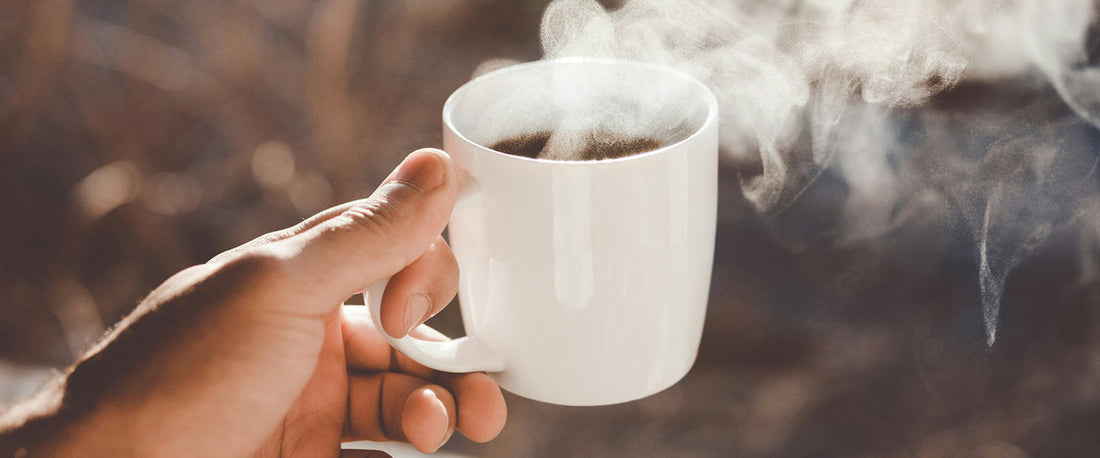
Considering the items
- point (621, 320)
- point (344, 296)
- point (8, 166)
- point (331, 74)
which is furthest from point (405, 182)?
point (8, 166)

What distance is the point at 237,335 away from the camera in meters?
0.78

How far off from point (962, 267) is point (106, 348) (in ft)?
3.58

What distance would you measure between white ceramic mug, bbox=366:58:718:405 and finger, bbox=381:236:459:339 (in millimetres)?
18

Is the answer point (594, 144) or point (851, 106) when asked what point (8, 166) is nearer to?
point (594, 144)

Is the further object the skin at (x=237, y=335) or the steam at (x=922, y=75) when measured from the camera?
the steam at (x=922, y=75)

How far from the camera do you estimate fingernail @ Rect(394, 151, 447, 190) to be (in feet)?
2.50

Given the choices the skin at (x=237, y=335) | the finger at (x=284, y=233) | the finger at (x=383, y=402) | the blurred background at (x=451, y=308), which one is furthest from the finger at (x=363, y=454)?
the blurred background at (x=451, y=308)

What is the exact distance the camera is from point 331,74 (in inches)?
59.9

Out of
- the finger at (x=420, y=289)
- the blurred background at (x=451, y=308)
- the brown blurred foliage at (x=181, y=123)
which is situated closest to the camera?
the finger at (x=420, y=289)

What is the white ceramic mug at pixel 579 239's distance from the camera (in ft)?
2.36

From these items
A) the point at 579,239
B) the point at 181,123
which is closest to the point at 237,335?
the point at 579,239

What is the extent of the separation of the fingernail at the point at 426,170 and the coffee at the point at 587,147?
0.10 meters

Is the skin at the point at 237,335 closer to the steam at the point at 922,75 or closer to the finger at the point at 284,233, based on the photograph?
the finger at the point at 284,233

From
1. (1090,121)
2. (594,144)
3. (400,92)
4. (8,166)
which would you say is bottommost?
(8,166)
